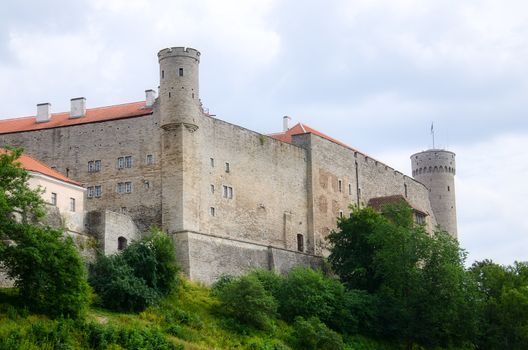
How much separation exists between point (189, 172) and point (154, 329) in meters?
14.5

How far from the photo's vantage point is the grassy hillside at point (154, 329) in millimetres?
48156

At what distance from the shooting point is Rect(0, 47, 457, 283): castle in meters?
65.9

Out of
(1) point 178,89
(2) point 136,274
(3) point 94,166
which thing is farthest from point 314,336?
(3) point 94,166

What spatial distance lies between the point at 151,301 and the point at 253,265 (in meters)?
14.0

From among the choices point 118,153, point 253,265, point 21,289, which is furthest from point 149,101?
point 21,289

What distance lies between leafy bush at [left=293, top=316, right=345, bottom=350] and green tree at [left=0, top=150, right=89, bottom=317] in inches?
559

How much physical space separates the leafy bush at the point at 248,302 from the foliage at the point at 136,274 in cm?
337

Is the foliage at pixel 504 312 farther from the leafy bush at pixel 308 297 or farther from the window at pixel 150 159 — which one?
the window at pixel 150 159

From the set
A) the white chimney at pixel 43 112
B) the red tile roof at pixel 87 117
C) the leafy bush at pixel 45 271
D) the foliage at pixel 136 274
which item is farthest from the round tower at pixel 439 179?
the leafy bush at pixel 45 271

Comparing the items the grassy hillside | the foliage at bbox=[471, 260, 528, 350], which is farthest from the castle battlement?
the foliage at bbox=[471, 260, 528, 350]

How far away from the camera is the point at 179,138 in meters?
66.2

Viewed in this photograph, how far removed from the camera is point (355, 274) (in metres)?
72.2

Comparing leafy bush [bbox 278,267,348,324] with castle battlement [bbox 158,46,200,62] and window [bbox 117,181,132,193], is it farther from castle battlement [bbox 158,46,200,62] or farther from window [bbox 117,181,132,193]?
castle battlement [bbox 158,46,200,62]

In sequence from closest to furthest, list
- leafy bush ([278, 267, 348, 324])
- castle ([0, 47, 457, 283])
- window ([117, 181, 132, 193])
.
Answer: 1. leafy bush ([278, 267, 348, 324])
2. castle ([0, 47, 457, 283])
3. window ([117, 181, 132, 193])
